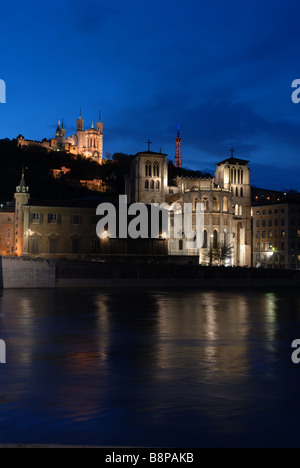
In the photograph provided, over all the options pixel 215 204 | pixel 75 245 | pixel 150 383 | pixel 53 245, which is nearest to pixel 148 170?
pixel 215 204

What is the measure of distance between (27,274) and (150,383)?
55.3m

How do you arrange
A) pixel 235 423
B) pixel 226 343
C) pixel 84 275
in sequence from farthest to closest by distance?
pixel 84 275 → pixel 226 343 → pixel 235 423

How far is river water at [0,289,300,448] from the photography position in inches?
460

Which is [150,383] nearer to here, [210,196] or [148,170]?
[210,196]

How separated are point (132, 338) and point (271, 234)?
93572 millimetres

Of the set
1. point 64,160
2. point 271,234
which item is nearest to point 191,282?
point 271,234

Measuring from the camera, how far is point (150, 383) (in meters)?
16.7

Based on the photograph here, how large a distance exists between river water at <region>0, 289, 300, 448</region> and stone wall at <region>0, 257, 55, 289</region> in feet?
108

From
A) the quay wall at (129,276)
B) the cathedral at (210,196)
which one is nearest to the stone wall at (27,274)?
the quay wall at (129,276)

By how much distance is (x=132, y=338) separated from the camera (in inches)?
1093

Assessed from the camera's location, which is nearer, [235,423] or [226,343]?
[235,423]

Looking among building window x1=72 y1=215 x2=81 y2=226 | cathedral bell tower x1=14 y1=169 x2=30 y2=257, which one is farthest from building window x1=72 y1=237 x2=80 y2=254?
cathedral bell tower x1=14 y1=169 x2=30 y2=257

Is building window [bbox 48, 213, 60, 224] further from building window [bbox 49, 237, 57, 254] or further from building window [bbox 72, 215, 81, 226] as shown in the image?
building window [bbox 49, 237, 57, 254]
